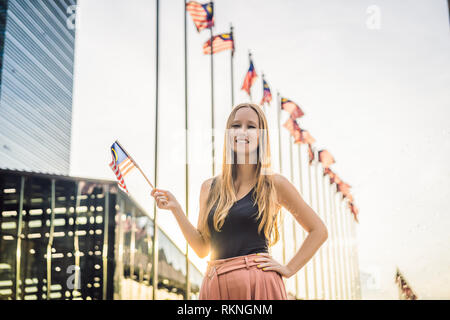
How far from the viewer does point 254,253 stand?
6.93 feet

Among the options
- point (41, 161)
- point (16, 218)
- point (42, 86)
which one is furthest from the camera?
point (41, 161)

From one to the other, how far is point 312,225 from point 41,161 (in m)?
37.3

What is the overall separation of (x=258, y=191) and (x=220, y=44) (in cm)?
1073

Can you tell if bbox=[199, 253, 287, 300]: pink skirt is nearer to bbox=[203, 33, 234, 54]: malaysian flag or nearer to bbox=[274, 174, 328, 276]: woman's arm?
bbox=[274, 174, 328, 276]: woman's arm

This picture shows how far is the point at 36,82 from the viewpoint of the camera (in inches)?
968

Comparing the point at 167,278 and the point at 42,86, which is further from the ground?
the point at 42,86

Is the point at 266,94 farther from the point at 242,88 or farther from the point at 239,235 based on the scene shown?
the point at 239,235

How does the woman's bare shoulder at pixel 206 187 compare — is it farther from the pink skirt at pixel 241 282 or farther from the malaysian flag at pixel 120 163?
the malaysian flag at pixel 120 163

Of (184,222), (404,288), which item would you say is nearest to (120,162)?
(184,222)

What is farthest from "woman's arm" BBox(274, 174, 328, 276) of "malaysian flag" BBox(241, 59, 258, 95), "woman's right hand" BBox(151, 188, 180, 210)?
"malaysian flag" BBox(241, 59, 258, 95)

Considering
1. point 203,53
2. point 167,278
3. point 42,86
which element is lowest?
point 167,278

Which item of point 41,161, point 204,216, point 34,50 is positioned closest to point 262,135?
point 204,216

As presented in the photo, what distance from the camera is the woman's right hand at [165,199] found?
2.23 meters
